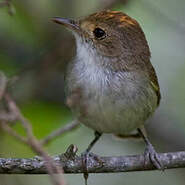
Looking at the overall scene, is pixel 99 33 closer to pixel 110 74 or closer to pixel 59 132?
pixel 110 74

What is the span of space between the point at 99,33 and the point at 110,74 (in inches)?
17.3

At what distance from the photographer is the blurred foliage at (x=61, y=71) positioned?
20.7ft

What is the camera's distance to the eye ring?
16.7ft

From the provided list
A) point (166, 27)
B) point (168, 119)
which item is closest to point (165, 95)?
point (168, 119)

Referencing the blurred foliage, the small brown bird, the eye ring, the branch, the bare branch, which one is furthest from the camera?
the blurred foliage

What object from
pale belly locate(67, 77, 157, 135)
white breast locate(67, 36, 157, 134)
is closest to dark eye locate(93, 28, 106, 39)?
white breast locate(67, 36, 157, 134)

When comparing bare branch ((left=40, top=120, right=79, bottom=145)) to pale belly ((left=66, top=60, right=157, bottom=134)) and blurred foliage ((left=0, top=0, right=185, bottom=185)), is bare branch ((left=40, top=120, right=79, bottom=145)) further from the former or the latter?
blurred foliage ((left=0, top=0, right=185, bottom=185))

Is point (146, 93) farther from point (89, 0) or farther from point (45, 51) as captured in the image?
point (89, 0)

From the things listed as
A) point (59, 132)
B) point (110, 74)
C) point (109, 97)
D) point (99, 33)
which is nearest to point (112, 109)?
point (109, 97)

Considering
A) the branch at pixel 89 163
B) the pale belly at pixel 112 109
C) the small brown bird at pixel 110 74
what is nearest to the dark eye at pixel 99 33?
the small brown bird at pixel 110 74

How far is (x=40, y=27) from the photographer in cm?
680

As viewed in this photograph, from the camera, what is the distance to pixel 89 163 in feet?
14.7

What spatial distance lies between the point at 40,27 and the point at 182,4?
1.98 m

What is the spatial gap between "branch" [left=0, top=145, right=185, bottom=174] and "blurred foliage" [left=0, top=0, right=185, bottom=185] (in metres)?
1.71
